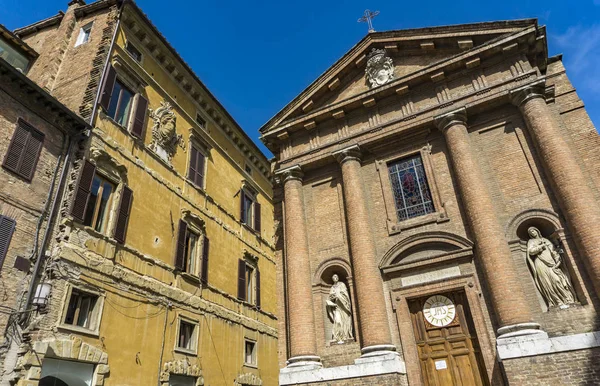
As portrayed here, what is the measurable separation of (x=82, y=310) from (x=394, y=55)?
13.2 m

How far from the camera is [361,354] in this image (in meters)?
11.5

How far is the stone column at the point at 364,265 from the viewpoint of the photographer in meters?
11.2

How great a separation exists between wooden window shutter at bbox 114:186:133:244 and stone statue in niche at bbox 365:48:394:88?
30.9 ft

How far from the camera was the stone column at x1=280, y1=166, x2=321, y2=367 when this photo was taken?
12188 mm

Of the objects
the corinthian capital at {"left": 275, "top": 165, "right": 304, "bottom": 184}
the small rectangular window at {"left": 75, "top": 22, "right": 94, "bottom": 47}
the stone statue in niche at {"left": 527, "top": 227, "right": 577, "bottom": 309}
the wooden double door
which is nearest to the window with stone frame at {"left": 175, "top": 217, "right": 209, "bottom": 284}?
the corinthian capital at {"left": 275, "top": 165, "right": 304, "bottom": 184}

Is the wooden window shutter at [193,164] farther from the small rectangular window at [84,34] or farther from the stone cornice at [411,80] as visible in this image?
the small rectangular window at [84,34]

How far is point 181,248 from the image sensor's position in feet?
51.5

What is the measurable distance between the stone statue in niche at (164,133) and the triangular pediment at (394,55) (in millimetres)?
3930

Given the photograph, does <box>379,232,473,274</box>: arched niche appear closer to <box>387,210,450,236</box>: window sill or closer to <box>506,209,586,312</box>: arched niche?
<box>387,210,450,236</box>: window sill

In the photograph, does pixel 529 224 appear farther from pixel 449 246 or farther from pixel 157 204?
pixel 157 204

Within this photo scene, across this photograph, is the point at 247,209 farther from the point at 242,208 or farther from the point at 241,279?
the point at 241,279

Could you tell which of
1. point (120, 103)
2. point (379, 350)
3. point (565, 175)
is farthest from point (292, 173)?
point (565, 175)

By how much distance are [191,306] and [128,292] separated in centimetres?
320

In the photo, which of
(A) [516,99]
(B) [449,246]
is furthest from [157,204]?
(A) [516,99]
